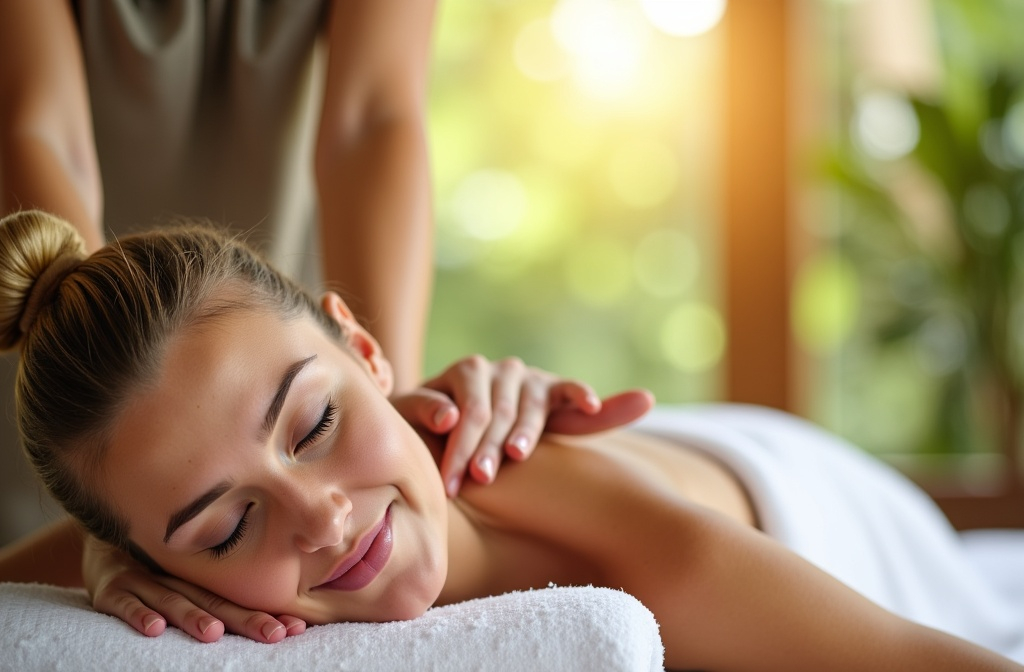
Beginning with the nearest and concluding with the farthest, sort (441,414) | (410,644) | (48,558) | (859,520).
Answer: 1. (410,644)
2. (441,414)
3. (48,558)
4. (859,520)

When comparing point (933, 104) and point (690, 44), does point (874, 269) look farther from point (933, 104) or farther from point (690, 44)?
point (690, 44)

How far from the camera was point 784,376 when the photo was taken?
11.4 feet

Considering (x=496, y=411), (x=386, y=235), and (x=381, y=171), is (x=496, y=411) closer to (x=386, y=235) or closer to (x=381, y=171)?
(x=386, y=235)

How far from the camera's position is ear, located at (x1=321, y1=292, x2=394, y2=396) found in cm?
126

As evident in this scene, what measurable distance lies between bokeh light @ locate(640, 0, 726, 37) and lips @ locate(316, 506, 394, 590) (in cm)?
287

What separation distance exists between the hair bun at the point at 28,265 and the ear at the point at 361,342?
0.29 metres

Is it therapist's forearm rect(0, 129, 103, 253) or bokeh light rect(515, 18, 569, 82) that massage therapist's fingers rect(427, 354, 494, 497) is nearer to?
therapist's forearm rect(0, 129, 103, 253)

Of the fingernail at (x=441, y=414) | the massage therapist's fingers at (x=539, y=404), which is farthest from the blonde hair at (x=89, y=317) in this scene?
the massage therapist's fingers at (x=539, y=404)

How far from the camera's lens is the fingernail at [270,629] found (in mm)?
971

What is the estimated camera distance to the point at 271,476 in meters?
0.99

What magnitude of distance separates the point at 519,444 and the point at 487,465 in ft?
0.15

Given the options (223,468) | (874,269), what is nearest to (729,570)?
(223,468)

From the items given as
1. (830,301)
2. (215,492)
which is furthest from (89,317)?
(830,301)

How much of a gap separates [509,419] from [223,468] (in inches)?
15.4
